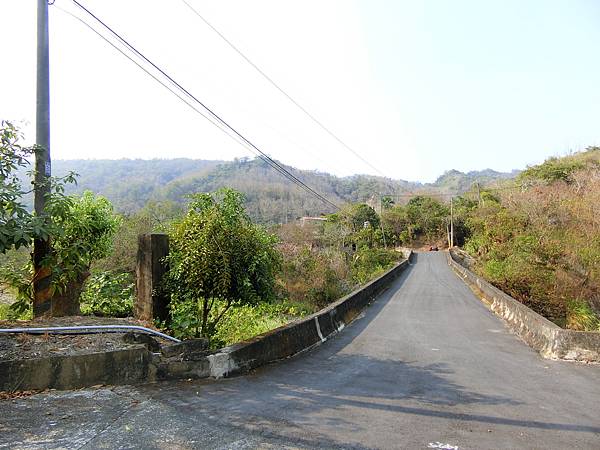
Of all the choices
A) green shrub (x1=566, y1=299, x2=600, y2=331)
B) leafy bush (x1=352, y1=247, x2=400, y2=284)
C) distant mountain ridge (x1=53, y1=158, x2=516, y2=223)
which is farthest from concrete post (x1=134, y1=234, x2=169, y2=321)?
distant mountain ridge (x1=53, y1=158, x2=516, y2=223)

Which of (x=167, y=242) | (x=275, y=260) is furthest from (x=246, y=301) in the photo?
(x=167, y=242)

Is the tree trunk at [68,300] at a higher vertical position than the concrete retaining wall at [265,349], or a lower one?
higher

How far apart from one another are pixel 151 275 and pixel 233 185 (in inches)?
3732

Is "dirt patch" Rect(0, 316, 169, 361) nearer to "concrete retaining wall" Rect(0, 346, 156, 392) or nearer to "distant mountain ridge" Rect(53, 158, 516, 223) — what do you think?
"concrete retaining wall" Rect(0, 346, 156, 392)

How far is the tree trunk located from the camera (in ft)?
24.5

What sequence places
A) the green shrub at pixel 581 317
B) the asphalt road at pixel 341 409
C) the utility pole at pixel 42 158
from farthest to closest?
the green shrub at pixel 581 317 → the utility pole at pixel 42 158 → the asphalt road at pixel 341 409

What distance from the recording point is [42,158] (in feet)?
22.3

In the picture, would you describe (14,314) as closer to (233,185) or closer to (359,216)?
(359,216)

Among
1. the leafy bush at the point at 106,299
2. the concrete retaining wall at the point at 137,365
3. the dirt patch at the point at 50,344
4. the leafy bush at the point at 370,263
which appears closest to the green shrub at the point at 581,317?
the concrete retaining wall at the point at 137,365

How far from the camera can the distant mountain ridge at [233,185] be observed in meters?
90.6

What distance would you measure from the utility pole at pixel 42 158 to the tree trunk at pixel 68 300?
0.51 meters

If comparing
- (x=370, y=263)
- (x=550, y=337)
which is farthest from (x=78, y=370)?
(x=370, y=263)

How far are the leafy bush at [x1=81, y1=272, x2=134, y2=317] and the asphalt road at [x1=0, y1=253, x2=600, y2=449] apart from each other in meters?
3.69

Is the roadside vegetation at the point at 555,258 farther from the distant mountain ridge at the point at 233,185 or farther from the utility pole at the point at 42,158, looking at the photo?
the distant mountain ridge at the point at 233,185
